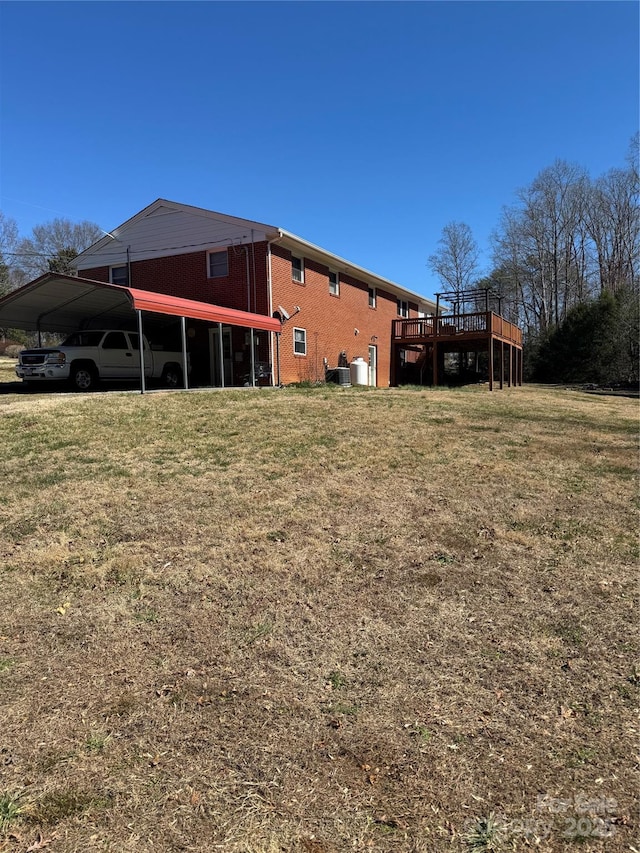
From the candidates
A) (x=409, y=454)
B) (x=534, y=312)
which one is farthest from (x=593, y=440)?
(x=534, y=312)

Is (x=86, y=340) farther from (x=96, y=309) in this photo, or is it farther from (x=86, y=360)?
(x=96, y=309)

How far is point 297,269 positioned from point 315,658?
1705cm

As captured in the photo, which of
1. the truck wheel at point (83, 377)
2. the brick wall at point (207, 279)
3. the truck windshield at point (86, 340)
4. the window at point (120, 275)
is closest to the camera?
the truck wheel at point (83, 377)

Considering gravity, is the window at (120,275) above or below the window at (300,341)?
above

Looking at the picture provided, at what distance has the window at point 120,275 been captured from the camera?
19.7m

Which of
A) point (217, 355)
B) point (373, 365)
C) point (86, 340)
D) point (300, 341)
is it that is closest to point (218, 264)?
point (217, 355)

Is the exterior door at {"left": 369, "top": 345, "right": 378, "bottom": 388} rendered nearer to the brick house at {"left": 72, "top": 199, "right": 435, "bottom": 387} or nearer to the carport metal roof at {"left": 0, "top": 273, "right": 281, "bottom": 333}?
the brick house at {"left": 72, "top": 199, "right": 435, "bottom": 387}

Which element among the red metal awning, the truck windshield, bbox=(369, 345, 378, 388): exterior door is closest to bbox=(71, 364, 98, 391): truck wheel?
the truck windshield

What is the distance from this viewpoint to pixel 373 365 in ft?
81.9

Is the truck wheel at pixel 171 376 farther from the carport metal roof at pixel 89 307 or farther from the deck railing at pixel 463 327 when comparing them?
the deck railing at pixel 463 327

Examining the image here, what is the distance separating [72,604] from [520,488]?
450 cm

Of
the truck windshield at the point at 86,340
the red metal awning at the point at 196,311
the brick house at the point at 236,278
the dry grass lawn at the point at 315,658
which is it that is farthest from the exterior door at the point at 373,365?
the dry grass lawn at the point at 315,658

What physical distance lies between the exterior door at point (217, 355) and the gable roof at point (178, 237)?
2.77 m

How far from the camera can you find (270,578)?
389 cm
